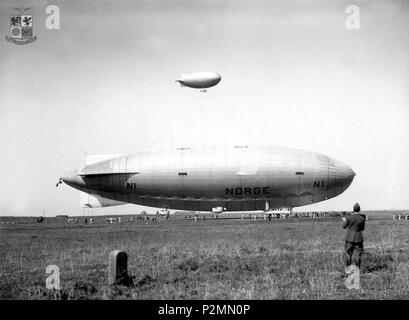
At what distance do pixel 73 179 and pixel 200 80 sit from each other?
23884 millimetres

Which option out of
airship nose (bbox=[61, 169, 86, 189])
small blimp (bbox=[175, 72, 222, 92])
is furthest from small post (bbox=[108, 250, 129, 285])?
airship nose (bbox=[61, 169, 86, 189])

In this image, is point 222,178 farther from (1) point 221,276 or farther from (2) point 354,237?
(1) point 221,276

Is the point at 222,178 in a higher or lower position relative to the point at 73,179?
lower

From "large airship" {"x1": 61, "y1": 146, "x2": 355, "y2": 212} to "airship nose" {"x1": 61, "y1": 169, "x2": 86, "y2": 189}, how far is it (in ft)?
0.95

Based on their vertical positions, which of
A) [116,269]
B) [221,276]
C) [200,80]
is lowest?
[221,276]

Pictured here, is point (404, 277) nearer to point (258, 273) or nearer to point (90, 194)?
point (258, 273)

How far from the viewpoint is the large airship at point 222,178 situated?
4725 centimetres

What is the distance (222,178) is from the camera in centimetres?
4741

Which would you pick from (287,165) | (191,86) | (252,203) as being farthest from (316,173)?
(191,86)

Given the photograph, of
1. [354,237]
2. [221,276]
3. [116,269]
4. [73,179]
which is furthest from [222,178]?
[116,269]

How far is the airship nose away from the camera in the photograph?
5111 centimetres

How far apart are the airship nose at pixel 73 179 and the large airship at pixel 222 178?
0.29m

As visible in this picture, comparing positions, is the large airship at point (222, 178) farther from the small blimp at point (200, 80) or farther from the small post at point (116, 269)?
the small post at point (116, 269)

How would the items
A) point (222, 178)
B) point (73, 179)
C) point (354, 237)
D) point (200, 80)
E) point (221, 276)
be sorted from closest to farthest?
point (221, 276) → point (354, 237) → point (200, 80) → point (222, 178) → point (73, 179)
